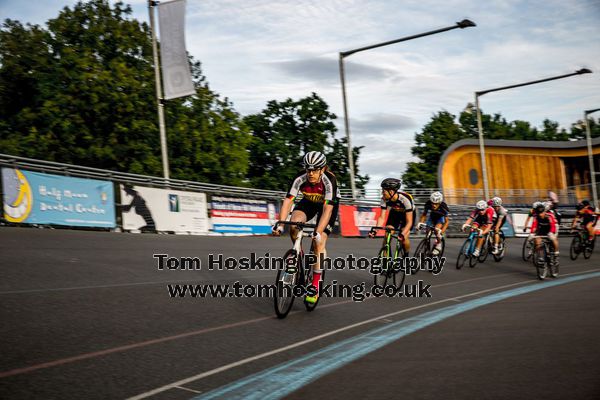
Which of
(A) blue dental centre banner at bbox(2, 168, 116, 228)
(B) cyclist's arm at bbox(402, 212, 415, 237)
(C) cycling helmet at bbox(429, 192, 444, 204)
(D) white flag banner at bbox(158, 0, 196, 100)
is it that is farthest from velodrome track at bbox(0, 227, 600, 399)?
(D) white flag banner at bbox(158, 0, 196, 100)

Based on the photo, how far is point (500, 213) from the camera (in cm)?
1934

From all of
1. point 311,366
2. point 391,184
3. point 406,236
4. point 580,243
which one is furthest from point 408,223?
point 580,243

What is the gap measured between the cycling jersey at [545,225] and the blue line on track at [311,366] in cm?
869

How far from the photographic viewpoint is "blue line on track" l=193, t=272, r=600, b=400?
4.51 m

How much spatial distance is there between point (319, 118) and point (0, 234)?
45.4 m

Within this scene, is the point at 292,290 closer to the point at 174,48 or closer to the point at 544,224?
the point at 544,224

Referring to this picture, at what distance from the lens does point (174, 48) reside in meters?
20.4

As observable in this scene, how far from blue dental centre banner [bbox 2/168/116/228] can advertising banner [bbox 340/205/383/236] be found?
40.9 feet

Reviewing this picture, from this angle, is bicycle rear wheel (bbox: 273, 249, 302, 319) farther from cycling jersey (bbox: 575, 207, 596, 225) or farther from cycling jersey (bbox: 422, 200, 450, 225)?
cycling jersey (bbox: 575, 207, 596, 225)

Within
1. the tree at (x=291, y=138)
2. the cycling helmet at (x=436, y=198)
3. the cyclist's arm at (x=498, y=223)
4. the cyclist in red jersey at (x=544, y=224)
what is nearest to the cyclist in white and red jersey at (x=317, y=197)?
the cycling helmet at (x=436, y=198)

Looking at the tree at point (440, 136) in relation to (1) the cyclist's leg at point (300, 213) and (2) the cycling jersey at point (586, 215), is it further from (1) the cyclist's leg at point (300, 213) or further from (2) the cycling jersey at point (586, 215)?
(1) the cyclist's leg at point (300, 213)

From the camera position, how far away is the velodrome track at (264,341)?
4.49m

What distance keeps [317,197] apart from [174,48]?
43.2 feet

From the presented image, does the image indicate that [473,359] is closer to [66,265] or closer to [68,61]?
[66,265]
